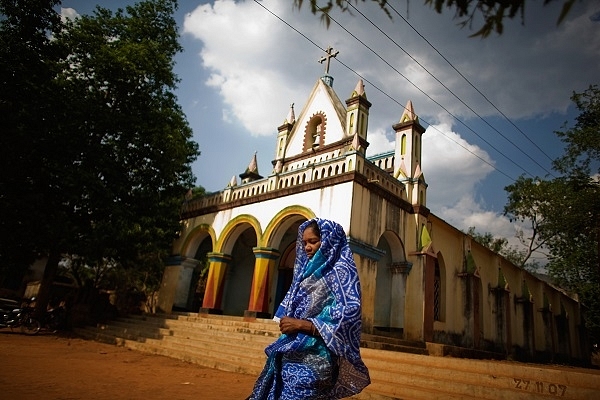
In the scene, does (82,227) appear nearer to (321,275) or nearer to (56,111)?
(56,111)

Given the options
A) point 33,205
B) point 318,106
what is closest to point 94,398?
point 33,205

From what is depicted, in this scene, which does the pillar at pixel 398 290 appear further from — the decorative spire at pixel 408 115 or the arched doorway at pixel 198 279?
the arched doorway at pixel 198 279

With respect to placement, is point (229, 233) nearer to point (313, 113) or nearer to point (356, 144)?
point (356, 144)

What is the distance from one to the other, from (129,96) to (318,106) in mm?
7310

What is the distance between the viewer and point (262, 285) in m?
11.3

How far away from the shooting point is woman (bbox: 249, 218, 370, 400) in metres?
2.25

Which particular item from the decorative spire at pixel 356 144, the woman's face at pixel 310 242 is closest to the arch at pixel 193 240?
the decorative spire at pixel 356 144

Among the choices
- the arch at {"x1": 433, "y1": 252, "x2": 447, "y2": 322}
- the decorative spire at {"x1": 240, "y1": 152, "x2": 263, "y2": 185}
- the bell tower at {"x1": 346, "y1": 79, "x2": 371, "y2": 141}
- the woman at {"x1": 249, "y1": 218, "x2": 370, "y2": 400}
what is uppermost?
the bell tower at {"x1": 346, "y1": 79, "x2": 371, "y2": 141}

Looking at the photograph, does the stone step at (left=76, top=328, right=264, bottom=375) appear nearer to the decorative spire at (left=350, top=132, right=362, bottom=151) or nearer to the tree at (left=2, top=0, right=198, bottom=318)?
the tree at (left=2, top=0, right=198, bottom=318)

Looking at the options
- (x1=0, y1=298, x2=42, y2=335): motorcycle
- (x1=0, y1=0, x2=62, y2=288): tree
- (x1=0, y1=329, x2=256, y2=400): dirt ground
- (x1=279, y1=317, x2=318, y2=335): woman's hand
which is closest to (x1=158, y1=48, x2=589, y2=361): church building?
(x1=0, y1=329, x2=256, y2=400): dirt ground

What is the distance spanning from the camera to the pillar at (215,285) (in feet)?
42.4

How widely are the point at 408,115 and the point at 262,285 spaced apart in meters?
7.56

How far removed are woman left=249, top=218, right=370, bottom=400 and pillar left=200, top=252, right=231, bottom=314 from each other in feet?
36.2

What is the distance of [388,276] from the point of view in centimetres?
1177
